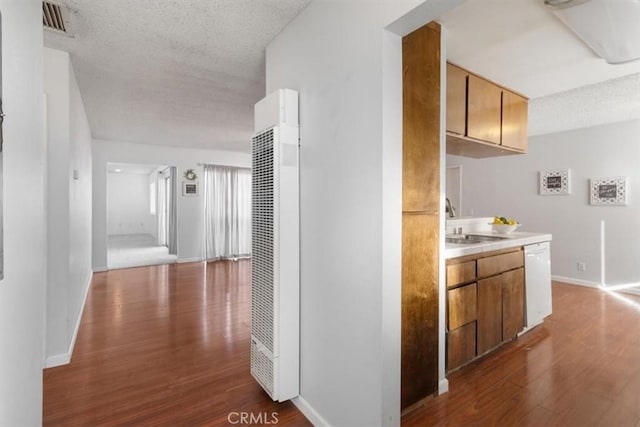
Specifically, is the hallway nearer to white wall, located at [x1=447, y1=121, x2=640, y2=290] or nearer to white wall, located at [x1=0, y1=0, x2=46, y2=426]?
white wall, located at [x1=0, y1=0, x2=46, y2=426]

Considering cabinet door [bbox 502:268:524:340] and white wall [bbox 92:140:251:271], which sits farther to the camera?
white wall [bbox 92:140:251:271]

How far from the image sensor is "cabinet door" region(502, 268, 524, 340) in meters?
2.73

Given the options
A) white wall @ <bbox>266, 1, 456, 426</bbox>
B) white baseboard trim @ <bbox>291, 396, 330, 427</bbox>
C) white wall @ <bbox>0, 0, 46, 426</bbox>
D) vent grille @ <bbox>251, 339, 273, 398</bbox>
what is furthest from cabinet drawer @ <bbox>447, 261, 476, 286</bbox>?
white wall @ <bbox>0, 0, 46, 426</bbox>

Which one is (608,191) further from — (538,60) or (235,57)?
(235,57)

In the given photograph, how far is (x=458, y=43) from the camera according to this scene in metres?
2.31

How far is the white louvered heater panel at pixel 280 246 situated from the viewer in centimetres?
193

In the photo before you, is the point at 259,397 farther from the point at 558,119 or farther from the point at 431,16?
the point at 558,119

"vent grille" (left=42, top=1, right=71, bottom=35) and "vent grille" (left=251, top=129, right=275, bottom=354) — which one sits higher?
"vent grille" (left=42, top=1, right=71, bottom=35)

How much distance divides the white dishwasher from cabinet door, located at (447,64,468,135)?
4.56ft

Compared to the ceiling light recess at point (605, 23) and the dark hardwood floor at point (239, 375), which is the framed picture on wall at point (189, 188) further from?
the ceiling light recess at point (605, 23)

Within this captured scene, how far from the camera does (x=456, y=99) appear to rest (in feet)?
8.53

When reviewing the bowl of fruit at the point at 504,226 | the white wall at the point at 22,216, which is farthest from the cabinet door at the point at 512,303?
the white wall at the point at 22,216

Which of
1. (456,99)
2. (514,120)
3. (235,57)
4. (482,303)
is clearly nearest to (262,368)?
(482,303)

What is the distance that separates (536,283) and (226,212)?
5994 millimetres
